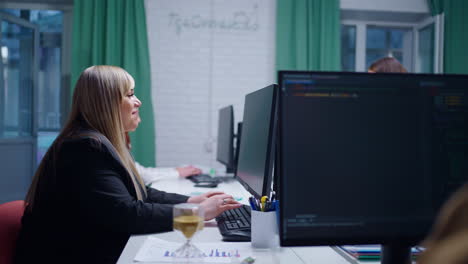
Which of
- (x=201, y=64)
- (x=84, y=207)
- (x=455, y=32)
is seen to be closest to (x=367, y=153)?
(x=84, y=207)

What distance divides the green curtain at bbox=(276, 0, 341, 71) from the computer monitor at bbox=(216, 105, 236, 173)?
1438 millimetres

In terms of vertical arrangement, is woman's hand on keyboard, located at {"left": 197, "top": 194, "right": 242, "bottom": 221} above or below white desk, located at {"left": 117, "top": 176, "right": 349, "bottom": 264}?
above

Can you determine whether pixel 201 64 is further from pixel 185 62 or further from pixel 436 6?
pixel 436 6

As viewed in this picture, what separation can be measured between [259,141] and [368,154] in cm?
50

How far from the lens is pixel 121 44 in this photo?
3705 millimetres

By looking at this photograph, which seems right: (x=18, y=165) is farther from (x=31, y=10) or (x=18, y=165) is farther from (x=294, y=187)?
(x=294, y=187)

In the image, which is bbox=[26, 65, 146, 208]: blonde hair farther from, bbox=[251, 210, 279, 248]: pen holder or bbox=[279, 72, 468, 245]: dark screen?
bbox=[279, 72, 468, 245]: dark screen

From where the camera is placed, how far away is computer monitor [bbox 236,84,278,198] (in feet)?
3.76

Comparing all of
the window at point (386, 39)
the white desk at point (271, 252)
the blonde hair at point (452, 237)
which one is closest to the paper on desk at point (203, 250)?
the white desk at point (271, 252)

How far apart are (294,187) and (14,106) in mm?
3808

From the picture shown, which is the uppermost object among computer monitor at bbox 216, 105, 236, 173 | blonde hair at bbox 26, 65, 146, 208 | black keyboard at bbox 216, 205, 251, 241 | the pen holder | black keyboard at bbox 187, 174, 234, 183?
blonde hair at bbox 26, 65, 146, 208

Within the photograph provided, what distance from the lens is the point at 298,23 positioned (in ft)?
12.7

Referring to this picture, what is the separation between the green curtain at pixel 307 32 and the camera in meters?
3.88

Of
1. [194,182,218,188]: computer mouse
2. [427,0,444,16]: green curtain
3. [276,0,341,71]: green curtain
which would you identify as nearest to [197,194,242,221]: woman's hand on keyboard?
[194,182,218,188]: computer mouse
